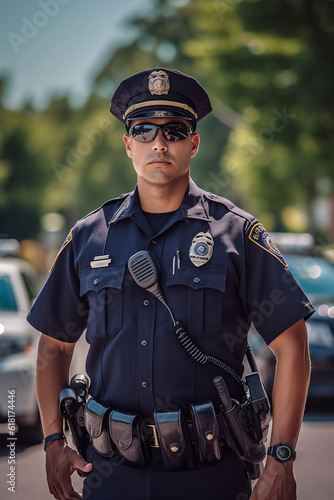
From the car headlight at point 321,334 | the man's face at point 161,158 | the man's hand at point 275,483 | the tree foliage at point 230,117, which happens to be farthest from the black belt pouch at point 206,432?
the tree foliage at point 230,117

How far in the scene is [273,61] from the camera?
18266mm

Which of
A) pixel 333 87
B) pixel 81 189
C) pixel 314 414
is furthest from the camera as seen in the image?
pixel 81 189

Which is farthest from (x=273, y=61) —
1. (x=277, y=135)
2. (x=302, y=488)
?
(x=302, y=488)

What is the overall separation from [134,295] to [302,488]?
9.64 feet

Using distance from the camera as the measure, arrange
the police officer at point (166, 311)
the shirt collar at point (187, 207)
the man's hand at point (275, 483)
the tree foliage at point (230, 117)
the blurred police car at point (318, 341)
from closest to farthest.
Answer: the man's hand at point (275, 483) → the police officer at point (166, 311) → the shirt collar at point (187, 207) → the blurred police car at point (318, 341) → the tree foliage at point (230, 117)

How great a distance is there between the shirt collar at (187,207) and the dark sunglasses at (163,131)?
0.20m

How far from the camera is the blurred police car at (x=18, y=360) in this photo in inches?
243

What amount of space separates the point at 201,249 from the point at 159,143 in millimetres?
421

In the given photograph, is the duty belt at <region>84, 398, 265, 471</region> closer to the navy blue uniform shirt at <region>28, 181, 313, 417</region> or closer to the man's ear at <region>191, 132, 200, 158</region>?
the navy blue uniform shirt at <region>28, 181, 313, 417</region>

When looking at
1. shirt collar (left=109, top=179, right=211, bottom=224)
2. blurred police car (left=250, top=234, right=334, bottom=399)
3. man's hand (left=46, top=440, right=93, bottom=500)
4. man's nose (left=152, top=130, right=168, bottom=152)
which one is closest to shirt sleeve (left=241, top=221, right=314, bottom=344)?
shirt collar (left=109, top=179, right=211, bottom=224)

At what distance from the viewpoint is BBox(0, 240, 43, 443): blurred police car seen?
6.18 meters

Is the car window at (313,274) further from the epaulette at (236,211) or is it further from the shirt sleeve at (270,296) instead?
the shirt sleeve at (270,296)

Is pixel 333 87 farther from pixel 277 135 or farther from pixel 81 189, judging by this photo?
pixel 81 189

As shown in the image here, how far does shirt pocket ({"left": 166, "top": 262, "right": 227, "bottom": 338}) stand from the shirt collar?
0.22m
